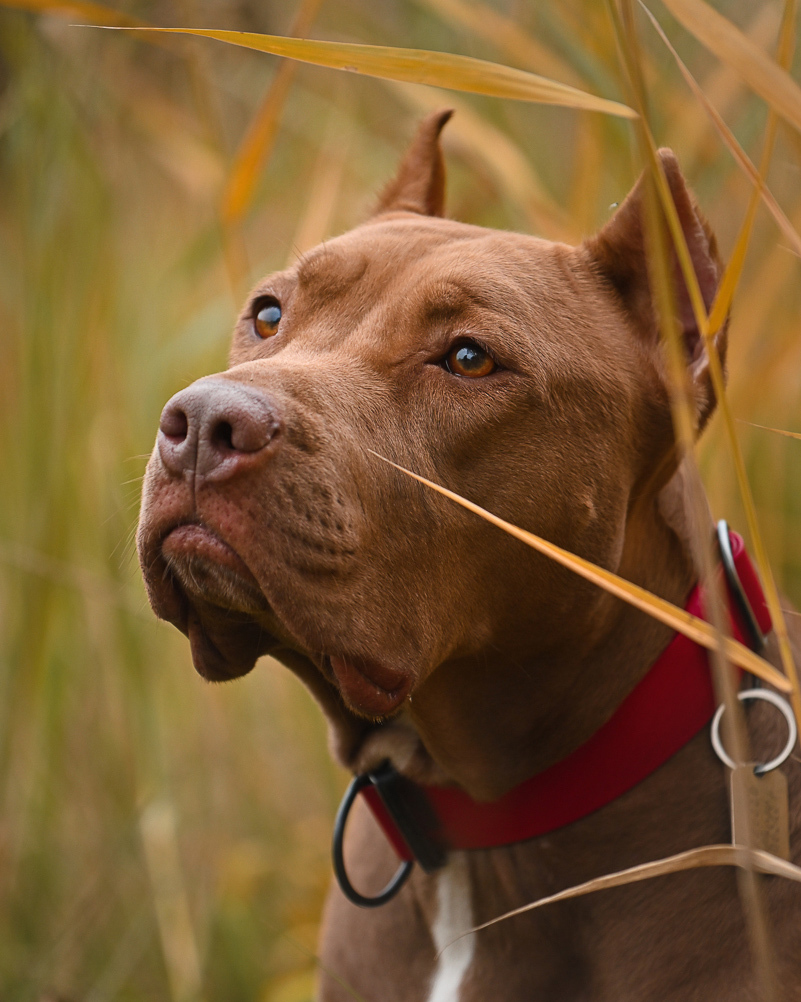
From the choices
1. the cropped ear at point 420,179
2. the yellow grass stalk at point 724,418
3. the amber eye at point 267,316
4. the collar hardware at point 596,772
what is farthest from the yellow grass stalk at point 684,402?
the cropped ear at point 420,179

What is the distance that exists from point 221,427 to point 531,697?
894 millimetres

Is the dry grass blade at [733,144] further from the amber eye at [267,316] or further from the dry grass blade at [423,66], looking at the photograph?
the amber eye at [267,316]

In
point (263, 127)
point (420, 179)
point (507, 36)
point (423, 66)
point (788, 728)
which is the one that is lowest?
point (788, 728)

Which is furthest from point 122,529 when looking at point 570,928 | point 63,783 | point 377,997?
point 570,928

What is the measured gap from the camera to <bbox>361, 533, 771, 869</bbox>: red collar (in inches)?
88.8

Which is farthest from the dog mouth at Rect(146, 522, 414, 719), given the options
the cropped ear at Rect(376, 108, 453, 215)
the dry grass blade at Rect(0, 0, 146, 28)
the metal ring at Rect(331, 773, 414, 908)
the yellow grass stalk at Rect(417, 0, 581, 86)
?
the yellow grass stalk at Rect(417, 0, 581, 86)

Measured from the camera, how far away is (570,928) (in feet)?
7.39

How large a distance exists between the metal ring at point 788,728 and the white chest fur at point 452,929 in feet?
1.98

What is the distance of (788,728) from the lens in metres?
2.29

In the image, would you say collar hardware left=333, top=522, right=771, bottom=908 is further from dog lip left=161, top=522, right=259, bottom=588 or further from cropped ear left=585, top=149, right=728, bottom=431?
dog lip left=161, top=522, right=259, bottom=588

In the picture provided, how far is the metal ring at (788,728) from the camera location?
212cm

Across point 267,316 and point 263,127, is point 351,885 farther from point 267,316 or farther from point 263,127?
point 263,127

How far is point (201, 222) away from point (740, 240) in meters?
4.41

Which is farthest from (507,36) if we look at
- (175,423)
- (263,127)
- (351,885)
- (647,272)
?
(351,885)
